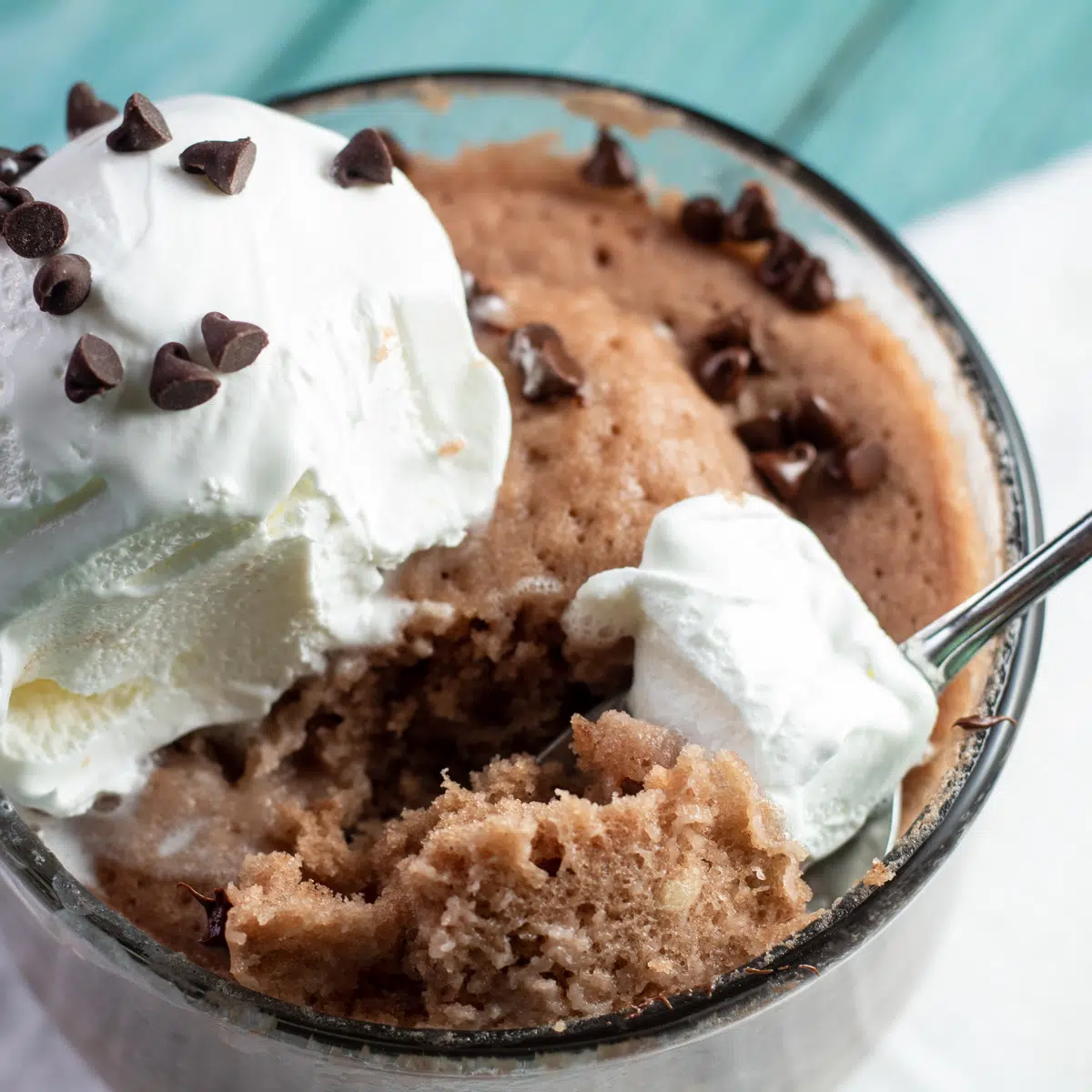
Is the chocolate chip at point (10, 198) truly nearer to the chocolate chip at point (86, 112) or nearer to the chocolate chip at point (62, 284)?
the chocolate chip at point (62, 284)

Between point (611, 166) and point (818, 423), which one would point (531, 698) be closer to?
→ point (818, 423)

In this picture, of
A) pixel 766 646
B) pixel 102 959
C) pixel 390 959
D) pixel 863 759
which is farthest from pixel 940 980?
pixel 102 959

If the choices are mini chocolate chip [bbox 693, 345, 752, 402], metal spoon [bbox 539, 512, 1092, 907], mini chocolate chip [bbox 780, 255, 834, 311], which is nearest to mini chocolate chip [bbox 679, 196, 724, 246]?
mini chocolate chip [bbox 780, 255, 834, 311]

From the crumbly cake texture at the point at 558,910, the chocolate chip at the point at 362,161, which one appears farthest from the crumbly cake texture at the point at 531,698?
the chocolate chip at the point at 362,161

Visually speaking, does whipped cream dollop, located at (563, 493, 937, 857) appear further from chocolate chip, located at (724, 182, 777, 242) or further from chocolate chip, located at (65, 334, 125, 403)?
chocolate chip, located at (724, 182, 777, 242)

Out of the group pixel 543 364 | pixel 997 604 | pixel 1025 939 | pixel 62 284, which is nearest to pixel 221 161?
pixel 62 284

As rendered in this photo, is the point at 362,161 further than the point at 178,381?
Yes

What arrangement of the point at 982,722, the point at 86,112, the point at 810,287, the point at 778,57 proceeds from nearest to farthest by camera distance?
the point at 982,722 → the point at 86,112 → the point at 810,287 → the point at 778,57
